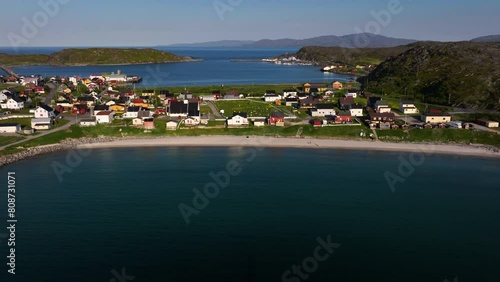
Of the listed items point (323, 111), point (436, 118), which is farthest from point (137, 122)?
point (436, 118)

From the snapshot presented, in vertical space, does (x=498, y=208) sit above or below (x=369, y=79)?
below

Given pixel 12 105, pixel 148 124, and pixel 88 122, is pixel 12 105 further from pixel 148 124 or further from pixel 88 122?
pixel 148 124

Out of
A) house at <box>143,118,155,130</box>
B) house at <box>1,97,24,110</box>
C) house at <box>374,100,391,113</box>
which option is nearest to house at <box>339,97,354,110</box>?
house at <box>374,100,391,113</box>

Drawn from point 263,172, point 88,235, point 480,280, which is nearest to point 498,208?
point 480,280

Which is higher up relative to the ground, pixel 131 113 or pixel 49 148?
pixel 131 113

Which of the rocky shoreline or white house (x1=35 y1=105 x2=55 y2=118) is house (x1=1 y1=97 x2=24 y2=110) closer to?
white house (x1=35 y1=105 x2=55 y2=118)

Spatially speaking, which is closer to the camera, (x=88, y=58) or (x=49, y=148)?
(x=49, y=148)

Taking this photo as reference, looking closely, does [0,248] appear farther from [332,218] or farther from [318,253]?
[332,218]
